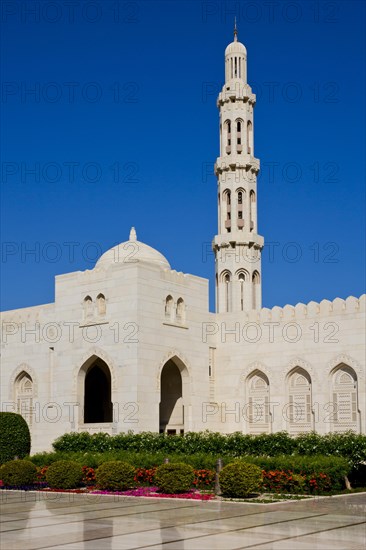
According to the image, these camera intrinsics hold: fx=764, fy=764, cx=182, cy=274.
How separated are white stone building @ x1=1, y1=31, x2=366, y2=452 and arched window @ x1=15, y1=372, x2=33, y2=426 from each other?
0.14 feet

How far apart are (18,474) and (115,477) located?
3.41m

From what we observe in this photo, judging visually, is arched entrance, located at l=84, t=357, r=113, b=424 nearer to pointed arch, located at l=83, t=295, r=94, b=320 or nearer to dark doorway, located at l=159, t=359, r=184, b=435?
dark doorway, located at l=159, t=359, r=184, b=435

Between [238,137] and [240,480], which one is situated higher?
[238,137]

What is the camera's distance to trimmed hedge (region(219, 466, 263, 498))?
1667 centimetres

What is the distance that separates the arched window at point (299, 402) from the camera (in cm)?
2711

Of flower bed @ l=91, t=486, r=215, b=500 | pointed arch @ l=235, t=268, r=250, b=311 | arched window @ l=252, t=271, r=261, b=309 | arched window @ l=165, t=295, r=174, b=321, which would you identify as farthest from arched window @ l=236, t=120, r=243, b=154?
flower bed @ l=91, t=486, r=215, b=500

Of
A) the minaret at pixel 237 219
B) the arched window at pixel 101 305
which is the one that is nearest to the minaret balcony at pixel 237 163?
the minaret at pixel 237 219

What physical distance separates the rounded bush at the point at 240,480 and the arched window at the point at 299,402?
10152 millimetres

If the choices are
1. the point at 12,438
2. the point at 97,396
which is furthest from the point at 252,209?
the point at 12,438

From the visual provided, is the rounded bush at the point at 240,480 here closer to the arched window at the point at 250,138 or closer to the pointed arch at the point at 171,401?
the pointed arch at the point at 171,401

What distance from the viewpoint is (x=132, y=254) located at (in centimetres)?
3180

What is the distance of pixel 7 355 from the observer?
1241 inches

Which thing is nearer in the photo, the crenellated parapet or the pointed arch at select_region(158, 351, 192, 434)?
the crenellated parapet

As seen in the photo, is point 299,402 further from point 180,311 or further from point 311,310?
point 180,311
